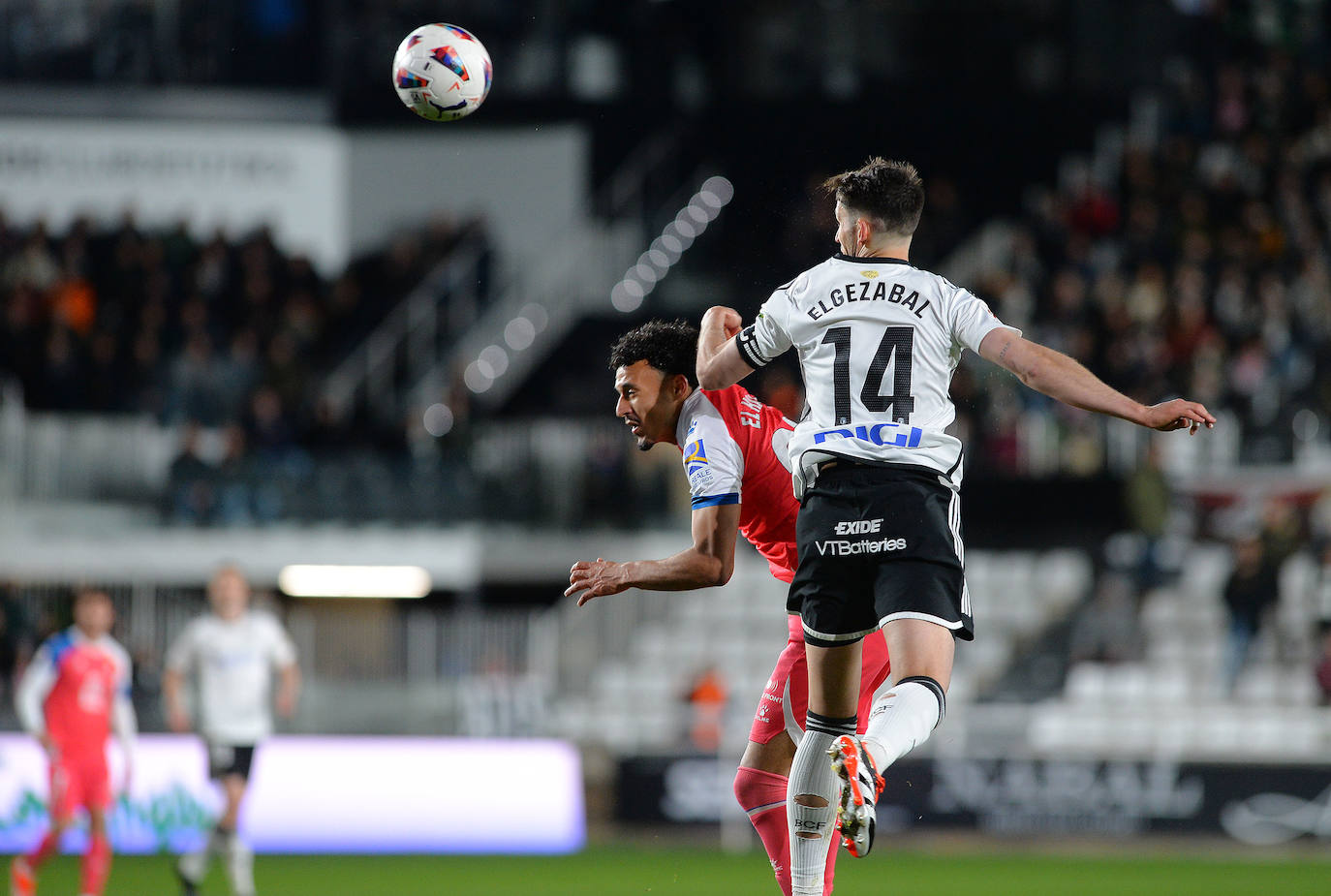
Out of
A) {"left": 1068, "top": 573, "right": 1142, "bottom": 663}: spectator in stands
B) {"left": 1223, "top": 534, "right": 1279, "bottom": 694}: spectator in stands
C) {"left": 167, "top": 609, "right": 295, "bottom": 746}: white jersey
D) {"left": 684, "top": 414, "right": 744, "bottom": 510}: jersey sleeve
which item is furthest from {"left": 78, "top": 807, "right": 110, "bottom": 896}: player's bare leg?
{"left": 1223, "top": 534, "right": 1279, "bottom": 694}: spectator in stands

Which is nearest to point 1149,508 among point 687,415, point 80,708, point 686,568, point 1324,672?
point 1324,672

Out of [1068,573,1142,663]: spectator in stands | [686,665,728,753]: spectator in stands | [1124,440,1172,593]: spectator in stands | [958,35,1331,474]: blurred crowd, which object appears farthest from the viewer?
[958,35,1331,474]: blurred crowd

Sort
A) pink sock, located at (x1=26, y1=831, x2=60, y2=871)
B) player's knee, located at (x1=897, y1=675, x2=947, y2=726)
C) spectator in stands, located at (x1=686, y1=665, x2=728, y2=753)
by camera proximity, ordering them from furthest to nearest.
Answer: spectator in stands, located at (x1=686, y1=665, x2=728, y2=753)
pink sock, located at (x1=26, y1=831, x2=60, y2=871)
player's knee, located at (x1=897, y1=675, x2=947, y2=726)

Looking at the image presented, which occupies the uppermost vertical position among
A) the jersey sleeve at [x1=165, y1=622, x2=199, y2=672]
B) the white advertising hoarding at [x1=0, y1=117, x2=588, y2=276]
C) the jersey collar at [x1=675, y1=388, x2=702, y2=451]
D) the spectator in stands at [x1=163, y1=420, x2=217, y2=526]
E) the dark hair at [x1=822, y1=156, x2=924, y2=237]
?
the white advertising hoarding at [x1=0, y1=117, x2=588, y2=276]

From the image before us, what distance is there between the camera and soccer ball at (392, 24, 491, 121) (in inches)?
283

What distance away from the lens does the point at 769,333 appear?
232 inches

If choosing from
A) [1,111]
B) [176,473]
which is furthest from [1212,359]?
[1,111]

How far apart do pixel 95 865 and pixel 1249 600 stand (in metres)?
10.6

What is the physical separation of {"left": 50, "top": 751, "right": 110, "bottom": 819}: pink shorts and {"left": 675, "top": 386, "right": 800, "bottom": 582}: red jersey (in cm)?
671

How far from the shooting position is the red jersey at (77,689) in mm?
11672

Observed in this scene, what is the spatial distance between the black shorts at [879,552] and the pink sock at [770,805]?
1.02m

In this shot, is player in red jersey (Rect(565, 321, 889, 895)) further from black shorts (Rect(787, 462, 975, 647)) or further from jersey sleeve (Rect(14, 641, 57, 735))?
jersey sleeve (Rect(14, 641, 57, 735))

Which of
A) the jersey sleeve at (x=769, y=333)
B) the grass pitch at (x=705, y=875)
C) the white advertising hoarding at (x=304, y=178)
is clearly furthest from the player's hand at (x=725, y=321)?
the white advertising hoarding at (x=304, y=178)

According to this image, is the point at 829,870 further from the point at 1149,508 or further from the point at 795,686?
the point at 1149,508
